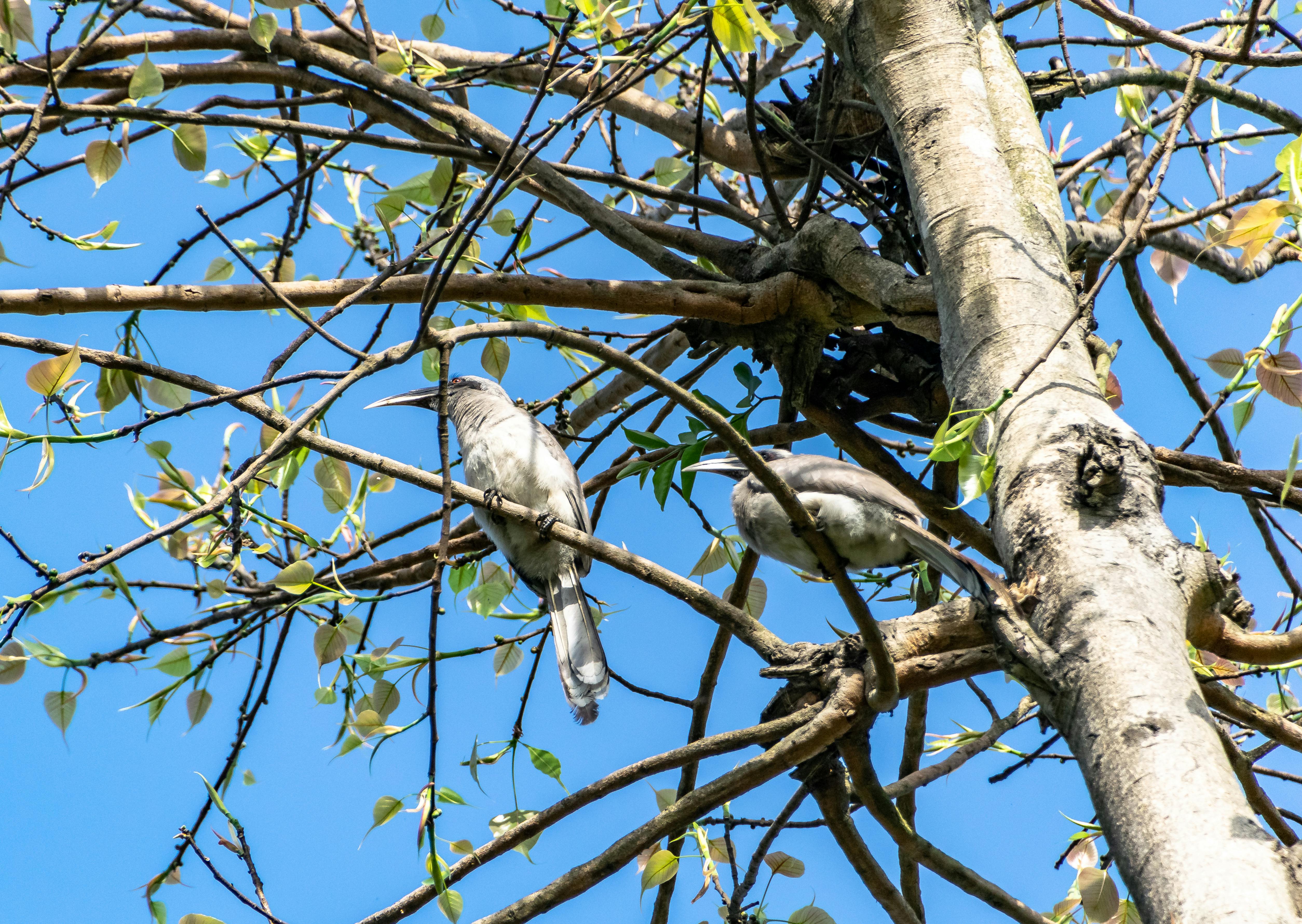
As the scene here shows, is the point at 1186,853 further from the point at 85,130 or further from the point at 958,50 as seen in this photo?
the point at 85,130

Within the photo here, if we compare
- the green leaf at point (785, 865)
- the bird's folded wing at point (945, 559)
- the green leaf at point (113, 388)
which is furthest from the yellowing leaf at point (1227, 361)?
the green leaf at point (113, 388)

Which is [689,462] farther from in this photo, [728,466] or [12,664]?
[12,664]

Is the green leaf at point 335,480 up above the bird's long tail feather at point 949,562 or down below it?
above

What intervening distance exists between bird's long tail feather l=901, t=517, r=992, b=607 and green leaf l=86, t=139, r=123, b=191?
2.39 metres

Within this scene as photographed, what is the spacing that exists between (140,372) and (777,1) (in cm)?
229

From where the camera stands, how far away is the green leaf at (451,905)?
6.70 feet

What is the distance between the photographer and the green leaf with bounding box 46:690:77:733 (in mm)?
2635

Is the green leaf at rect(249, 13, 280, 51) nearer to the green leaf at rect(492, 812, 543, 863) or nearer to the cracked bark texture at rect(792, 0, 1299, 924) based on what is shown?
the cracked bark texture at rect(792, 0, 1299, 924)

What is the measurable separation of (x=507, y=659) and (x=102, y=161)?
1.92m

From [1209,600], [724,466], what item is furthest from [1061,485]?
[724,466]

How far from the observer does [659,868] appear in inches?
94.8

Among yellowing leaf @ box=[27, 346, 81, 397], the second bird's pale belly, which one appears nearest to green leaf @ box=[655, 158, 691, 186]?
the second bird's pale belly

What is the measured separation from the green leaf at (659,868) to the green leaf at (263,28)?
2.38 metres

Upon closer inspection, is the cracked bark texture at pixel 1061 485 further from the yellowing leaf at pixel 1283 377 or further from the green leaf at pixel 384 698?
the green leaf at pixel 384 698
